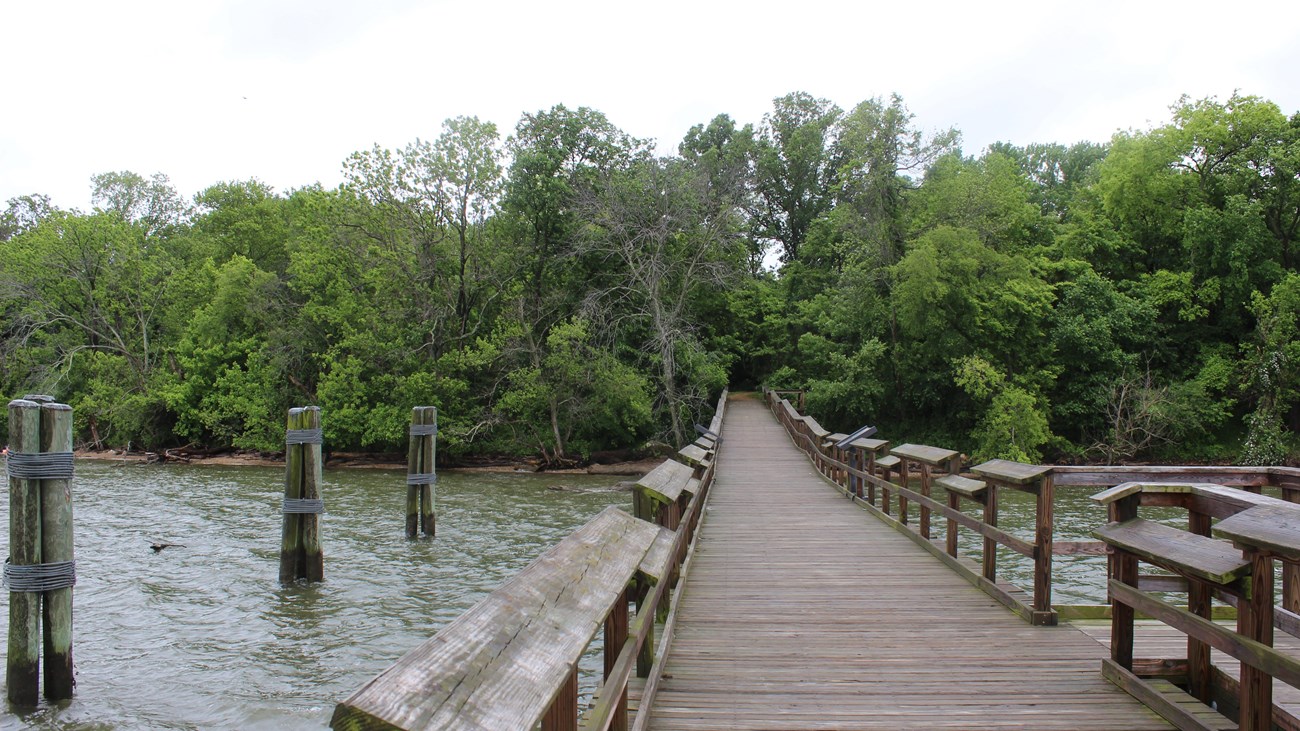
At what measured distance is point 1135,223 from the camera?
101 ft

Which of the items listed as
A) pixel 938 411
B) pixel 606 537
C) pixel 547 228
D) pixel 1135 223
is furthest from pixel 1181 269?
pixel 606 537

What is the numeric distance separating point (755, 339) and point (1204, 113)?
19320 mm

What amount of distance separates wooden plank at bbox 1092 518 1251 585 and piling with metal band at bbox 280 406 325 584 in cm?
938

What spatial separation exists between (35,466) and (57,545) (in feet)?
2.25

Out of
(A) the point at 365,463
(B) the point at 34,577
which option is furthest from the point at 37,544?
(A) the point at 365,463

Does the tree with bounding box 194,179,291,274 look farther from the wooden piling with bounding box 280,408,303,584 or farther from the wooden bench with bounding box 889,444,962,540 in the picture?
the wooden bench with bounding box 889,444,962,540

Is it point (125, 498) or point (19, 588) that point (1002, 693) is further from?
point (125, 498)

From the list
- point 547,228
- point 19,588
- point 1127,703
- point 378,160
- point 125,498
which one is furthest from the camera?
point 547,228

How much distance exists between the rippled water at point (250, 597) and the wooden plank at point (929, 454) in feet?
17.9

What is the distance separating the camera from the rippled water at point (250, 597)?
704 cm

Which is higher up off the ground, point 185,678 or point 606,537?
point 606,537

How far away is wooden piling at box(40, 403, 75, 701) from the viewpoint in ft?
21.4

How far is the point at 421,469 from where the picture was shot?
13.9 metres

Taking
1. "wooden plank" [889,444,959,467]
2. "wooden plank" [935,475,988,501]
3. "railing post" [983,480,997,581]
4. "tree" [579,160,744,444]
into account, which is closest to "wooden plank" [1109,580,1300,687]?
"railing post" [983,480,997,581]
